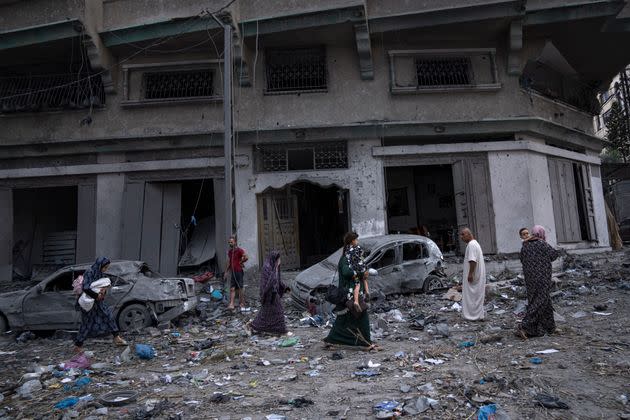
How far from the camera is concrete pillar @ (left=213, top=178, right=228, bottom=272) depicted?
1175 cm

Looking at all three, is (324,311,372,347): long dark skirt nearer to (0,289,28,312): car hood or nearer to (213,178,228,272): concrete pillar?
(213,178,228,272): concrete pillar

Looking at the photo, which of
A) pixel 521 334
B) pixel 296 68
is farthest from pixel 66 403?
pixel 296 68

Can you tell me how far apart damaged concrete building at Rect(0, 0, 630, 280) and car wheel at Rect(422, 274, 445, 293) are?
2041mm

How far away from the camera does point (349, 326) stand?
617 centimetres

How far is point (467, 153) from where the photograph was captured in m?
12.1

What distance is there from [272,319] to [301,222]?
7.32m

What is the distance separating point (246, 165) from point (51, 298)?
552 cm

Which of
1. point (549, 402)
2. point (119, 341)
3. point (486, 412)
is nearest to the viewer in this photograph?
point (486, 412)

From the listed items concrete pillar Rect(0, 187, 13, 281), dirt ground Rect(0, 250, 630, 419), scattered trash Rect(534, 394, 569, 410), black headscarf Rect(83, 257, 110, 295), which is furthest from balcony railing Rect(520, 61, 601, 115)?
concrete pillar Rect(0, 187, 13, 281)

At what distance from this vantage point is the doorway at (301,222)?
39.9 ft

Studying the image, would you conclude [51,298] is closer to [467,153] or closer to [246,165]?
[246,165]

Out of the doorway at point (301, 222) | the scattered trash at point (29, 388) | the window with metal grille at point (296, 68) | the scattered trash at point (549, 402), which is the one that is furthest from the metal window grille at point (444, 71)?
the scattered trash at point (29, 388)

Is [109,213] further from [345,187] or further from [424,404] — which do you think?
[424,404]

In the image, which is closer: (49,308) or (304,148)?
(49,308)
